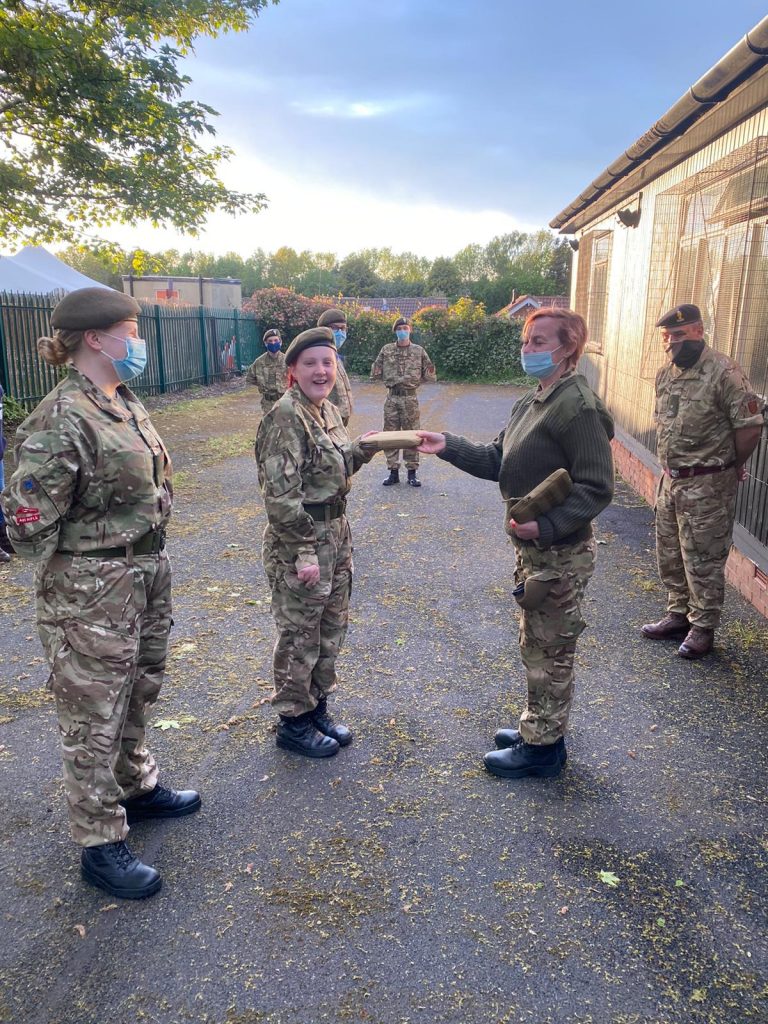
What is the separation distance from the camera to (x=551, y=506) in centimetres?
292

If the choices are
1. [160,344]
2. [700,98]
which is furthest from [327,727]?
[160,344]

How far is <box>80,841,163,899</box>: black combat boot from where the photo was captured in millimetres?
2594

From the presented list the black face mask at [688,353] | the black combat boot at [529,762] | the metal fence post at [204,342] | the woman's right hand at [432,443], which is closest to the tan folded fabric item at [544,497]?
the woman's right hand at [432,443]

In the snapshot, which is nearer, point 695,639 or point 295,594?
point 295,594

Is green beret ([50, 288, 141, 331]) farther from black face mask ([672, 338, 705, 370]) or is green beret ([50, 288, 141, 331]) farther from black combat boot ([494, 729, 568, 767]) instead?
black face mask ([672, 338, 705, 370])

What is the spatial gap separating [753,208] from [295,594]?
4.73m

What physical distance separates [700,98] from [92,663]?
20.1 feet

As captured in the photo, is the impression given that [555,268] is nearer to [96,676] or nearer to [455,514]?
[455,514]

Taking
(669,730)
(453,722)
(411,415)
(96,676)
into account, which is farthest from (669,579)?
(411,415)

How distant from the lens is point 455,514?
8.25m

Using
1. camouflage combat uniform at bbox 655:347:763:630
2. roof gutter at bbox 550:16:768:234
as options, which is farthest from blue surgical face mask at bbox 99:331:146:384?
roof gutter at bbox 550:16:768:234

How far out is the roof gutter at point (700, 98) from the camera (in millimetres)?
4613

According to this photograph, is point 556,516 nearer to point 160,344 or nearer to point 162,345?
point 160,344

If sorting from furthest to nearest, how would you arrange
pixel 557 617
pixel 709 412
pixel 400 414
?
pixel 400 414, pixel 709 412, pixel 557 617
